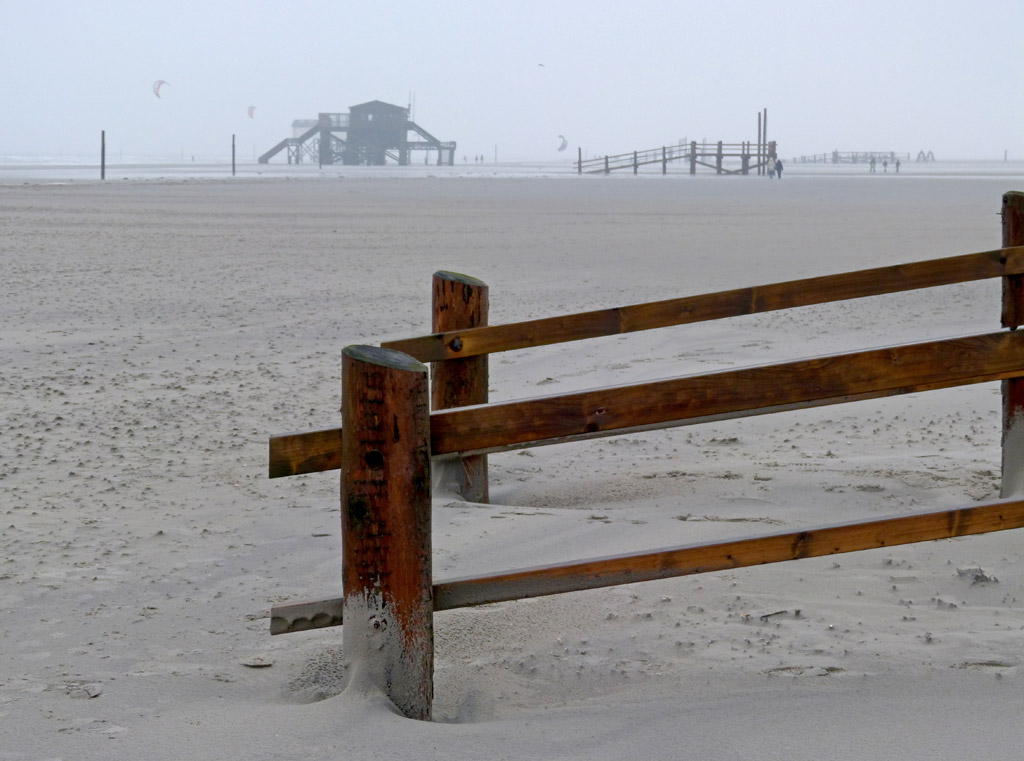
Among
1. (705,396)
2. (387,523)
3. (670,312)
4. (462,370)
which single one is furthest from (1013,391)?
(387,523)

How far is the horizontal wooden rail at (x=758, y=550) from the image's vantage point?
2.74 m

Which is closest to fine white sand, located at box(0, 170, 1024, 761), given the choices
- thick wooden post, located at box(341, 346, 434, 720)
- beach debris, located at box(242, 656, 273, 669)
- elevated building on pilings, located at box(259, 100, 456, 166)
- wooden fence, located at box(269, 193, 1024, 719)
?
beach debris, located at box(242, 656, 273, 669)

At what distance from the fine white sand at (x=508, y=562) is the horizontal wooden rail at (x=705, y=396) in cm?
74

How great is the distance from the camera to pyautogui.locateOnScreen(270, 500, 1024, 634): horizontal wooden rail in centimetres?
274

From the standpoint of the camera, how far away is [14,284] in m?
11.4

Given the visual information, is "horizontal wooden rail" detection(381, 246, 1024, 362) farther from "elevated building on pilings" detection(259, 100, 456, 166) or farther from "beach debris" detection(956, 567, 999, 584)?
"elevated building on pilings" detection(259, 100, 456, 166)

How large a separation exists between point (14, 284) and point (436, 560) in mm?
8901

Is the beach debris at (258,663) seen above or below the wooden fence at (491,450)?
below

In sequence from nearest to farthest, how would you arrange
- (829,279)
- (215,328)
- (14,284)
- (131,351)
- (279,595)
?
(279,595)
(829,279)
(131,351)
(215,328)
(14,284)

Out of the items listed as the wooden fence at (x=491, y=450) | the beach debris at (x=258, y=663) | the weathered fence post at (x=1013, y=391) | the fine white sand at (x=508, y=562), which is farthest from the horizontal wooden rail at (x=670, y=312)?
the wooden fence at (x=491, y=450)

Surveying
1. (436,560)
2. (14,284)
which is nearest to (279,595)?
(436,560)

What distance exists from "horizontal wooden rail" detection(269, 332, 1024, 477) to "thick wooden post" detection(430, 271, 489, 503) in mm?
2211

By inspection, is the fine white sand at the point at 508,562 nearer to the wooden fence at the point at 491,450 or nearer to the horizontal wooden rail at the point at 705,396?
the wooden fence at the point at 491,450

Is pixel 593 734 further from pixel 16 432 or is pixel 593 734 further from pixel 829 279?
pixel 16 432
